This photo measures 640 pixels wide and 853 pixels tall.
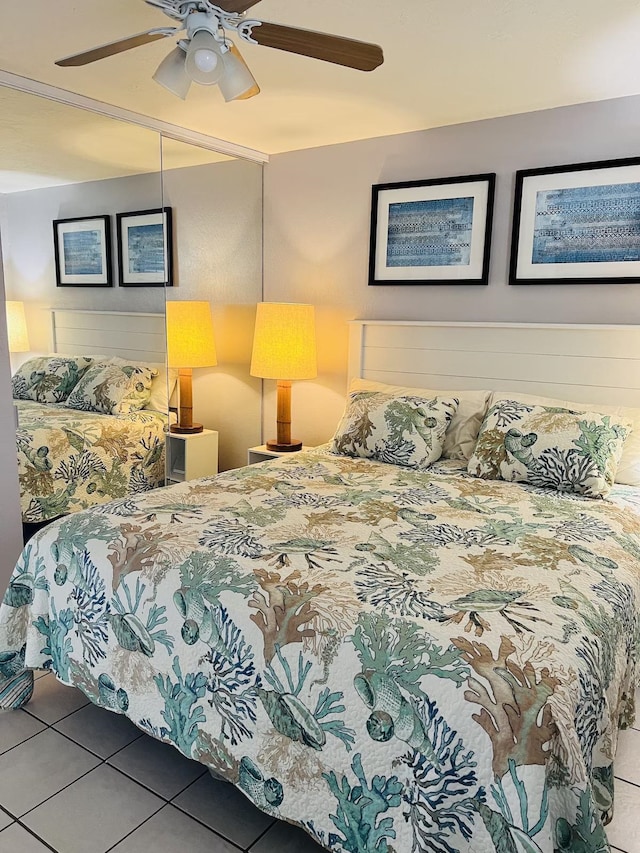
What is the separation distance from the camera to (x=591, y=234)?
2904mm

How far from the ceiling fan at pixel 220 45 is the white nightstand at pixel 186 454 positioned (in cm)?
207

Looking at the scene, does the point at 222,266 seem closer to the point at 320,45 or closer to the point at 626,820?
the point at 320,45

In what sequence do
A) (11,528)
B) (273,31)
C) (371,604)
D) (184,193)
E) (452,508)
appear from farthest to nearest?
1. (184,193)
2. (11,528)
3. (452,508)
4. (273,31)
5. (371,604)

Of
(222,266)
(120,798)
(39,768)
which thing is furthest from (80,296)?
(120,798)

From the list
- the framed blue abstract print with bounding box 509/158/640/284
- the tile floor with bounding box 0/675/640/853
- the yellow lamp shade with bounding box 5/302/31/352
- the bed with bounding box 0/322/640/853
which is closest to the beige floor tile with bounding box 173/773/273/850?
the tile floor with bounding box 0/675/640/853

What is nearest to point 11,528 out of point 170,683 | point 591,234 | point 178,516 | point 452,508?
point 178,516

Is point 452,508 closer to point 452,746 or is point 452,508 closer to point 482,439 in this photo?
point 482,439

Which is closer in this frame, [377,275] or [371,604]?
[371,604]

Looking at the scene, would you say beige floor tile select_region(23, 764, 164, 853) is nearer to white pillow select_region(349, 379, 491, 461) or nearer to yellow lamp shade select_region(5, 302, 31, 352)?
yellow lamp shade select_region(5, 302, 31, 352)

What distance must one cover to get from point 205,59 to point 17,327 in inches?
58.4

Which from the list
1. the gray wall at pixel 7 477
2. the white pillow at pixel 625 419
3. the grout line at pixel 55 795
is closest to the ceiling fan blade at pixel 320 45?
the gray wall at pixel 7 477

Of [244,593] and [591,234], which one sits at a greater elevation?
[591,234]

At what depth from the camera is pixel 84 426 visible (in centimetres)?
315

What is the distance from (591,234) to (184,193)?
2105 millimetres
